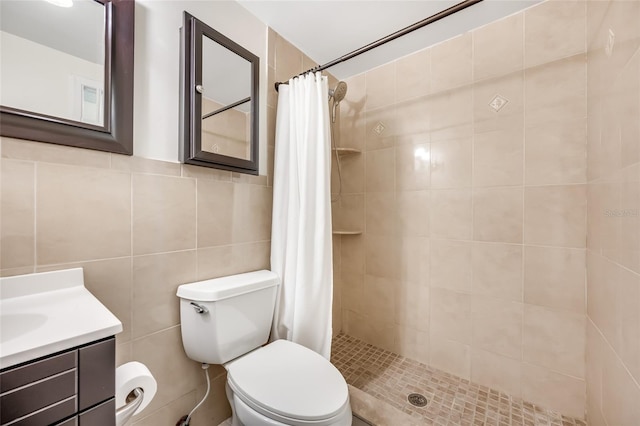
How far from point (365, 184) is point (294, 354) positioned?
1250mm

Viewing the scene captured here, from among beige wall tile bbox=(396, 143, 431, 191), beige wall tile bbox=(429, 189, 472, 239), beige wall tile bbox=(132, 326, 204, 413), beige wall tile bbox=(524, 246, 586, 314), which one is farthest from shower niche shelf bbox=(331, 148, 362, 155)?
beige wall tile bbox=(132, 326, 204, 413)

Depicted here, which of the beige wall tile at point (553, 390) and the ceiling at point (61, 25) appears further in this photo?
the beige wall tile at point (553, 390)

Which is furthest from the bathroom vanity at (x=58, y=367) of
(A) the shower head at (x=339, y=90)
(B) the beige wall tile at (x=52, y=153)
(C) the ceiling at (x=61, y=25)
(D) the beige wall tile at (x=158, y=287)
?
(A) the shower head at (x=339, y=90)

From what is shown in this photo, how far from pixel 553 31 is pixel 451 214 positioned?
1.05 meters

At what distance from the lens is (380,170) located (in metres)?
1.85

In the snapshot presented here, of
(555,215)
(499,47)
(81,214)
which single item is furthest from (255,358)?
(499,47)

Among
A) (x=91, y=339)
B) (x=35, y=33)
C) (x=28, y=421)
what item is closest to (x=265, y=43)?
(x=35, y=33)

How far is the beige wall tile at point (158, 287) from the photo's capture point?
97 cm

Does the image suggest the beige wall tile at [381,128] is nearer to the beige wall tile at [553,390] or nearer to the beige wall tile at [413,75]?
the beige wall tile at [413,75]

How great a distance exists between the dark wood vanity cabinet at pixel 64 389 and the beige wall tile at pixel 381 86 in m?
1.93

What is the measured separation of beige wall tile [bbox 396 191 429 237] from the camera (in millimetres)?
1667

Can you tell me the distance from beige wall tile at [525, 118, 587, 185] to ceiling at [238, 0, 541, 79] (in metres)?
0.68

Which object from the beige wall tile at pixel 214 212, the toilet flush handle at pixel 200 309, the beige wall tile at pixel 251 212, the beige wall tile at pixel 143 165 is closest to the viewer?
the beige wall tile at pixel 143 165

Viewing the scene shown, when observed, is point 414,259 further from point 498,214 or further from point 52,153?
point 52,153
